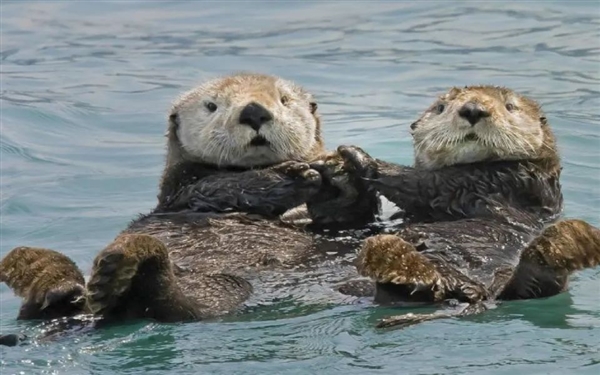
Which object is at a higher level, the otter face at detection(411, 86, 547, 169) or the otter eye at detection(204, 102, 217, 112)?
the otter eye at detection(204, 102, 217, 112)

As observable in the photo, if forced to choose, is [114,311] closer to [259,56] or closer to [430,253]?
[430,253]

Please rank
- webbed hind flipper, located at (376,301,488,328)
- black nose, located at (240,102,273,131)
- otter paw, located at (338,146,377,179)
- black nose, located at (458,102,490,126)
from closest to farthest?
webbed hind flipper, located at (376,301,488,328) → black nose, located at (458,102,490,126) → otter paw, located at (338,146,377,179) → black nose, located at (240,102,273,131)

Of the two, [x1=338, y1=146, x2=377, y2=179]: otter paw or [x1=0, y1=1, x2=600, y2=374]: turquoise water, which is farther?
[x1=338, y1=146, x2=377, y2=179]: otter paw

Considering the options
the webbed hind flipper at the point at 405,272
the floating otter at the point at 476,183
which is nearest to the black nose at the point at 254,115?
the floating otter at the point at 476,183

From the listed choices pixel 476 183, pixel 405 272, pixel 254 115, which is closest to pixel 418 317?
pixel 405 272

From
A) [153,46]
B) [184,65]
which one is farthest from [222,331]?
[153,46]

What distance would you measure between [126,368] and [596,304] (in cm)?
217

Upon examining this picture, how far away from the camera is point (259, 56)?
13891 mm

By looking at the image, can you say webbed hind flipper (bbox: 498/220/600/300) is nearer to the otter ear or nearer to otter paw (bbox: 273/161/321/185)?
otter paw (bbox: 273/161/321/185)

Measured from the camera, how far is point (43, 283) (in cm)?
593

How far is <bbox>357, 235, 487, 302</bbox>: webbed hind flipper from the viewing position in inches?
220

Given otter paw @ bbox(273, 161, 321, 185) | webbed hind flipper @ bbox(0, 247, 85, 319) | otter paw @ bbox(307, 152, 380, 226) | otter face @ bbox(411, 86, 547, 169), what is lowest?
webbed hind flipper @ bbox(0, 247, 85, 319)

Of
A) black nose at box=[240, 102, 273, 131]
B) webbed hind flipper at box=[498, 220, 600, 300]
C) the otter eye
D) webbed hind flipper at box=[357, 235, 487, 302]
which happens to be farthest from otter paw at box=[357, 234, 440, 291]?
the otter eye

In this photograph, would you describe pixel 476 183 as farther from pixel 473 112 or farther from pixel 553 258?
pixel 553 258
